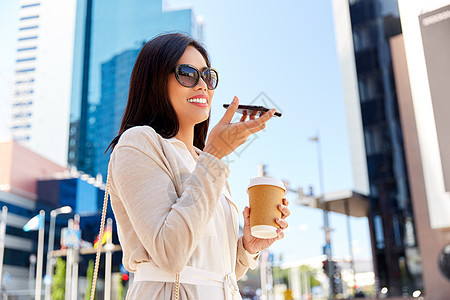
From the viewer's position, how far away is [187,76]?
1354 millimetres

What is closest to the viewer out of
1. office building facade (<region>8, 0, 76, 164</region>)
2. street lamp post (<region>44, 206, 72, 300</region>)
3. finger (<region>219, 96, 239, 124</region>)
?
finger (<region>219, 96, 239, 124</region>)

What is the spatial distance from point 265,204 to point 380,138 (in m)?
19.5

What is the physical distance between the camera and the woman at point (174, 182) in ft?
3.55

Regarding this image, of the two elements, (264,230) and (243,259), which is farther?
(243,259)

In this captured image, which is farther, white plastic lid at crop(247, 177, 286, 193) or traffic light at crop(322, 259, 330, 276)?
traffic light at crop(322, 259, 330, 276)

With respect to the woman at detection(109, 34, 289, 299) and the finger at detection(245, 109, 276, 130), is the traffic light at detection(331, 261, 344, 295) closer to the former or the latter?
the woman at detection(109, 34, 289, 299)

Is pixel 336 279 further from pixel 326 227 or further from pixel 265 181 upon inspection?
pixel 265 181

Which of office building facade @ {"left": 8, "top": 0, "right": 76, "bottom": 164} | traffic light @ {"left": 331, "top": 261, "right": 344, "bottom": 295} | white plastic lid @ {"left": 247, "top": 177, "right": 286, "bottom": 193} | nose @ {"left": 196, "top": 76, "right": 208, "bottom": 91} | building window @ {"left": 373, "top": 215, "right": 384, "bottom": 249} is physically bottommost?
traffic light @ {"left": 331, "top": 261, "right": 344, "bottom": 295}

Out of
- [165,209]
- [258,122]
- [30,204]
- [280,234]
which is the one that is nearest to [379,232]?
[280,234]

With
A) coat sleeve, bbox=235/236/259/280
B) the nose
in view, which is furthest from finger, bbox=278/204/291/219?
the nose

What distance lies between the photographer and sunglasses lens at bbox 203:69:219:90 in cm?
140

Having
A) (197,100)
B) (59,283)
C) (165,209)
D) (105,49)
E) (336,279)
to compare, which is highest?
(105,49)

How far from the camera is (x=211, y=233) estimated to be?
1223mm

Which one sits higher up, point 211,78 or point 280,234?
point 211,78
